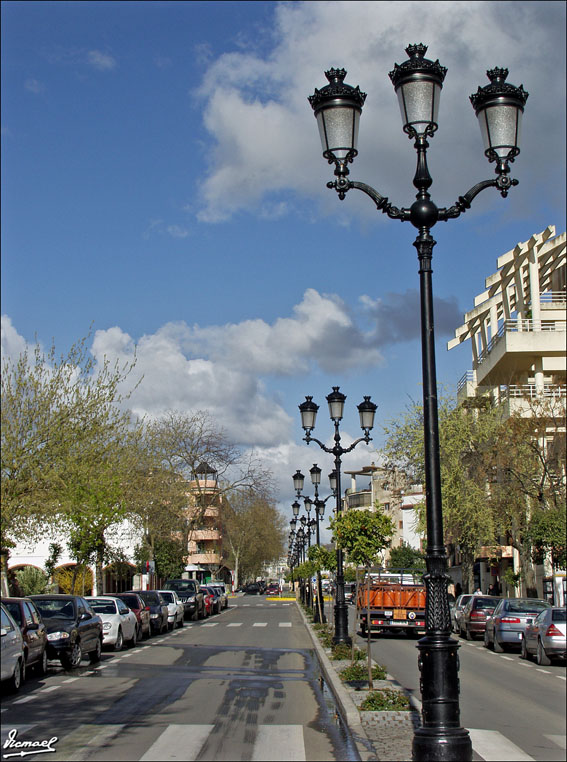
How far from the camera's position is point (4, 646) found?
13.4m

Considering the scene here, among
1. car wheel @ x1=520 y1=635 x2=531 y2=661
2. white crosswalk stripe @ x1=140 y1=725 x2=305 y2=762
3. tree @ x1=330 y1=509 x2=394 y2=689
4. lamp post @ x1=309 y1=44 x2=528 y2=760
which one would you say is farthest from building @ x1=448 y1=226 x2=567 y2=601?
tree @ x1=330 y1=509 x2=394 y2=689

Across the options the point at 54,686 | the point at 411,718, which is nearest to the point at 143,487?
the point at 54,686

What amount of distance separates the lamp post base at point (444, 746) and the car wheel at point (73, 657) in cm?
1273

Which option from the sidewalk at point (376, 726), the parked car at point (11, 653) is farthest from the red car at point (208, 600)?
the sidewalk at point (376, 726)

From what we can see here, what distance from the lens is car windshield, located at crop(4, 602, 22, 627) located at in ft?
51.0

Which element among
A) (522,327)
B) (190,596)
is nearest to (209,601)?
(190,596)

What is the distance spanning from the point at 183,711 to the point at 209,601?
37.9m

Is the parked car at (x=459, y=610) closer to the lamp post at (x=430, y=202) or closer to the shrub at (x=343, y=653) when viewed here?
the shrub at (x=343, y=653)

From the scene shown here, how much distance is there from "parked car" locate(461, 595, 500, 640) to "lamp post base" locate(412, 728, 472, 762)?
22018mm

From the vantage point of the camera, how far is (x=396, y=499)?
46844 millimetres

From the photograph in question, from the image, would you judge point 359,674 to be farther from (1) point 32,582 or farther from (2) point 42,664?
(1) point 32,582

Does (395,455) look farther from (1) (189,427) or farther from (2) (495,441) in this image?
(2) (495,441)

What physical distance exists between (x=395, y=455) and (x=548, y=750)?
3957 centimetres
